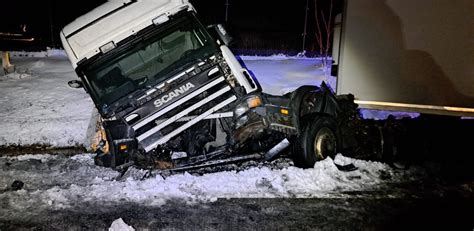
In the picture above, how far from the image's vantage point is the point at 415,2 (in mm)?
7609

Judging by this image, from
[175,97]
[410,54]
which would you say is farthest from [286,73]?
[175,97]

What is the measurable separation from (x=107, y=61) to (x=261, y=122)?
2.44 meters

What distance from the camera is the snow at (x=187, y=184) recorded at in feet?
18.0

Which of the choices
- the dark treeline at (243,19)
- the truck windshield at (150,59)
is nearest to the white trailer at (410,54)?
the truck windshield at (150,59)

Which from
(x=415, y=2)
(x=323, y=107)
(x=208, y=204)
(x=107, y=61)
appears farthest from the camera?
(x=415, y=2)

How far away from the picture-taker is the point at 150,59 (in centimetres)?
604

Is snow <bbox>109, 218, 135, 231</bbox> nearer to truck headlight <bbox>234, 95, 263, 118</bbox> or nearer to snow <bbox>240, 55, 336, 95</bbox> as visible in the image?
truck headlight <bbox>234, 95, 263, 118</bbox>

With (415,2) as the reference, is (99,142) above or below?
below

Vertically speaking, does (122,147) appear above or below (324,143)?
above

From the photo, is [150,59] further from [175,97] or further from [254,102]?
[254,102]

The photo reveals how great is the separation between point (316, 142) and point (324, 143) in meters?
0.20

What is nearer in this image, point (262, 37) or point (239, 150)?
point (239, 150)

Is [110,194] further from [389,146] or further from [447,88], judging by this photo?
[447,88]

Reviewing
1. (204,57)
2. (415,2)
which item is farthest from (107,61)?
(415,2)
